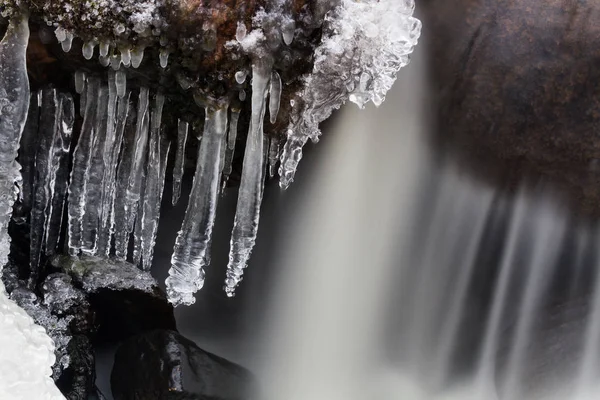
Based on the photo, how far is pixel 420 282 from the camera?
11.0 ft

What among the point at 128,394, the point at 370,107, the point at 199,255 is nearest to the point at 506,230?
the point at 370,107

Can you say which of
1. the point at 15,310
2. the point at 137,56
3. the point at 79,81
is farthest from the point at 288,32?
the point at 15,310

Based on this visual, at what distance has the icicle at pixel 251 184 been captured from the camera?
6.86 feet

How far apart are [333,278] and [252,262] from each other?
0.56 meters

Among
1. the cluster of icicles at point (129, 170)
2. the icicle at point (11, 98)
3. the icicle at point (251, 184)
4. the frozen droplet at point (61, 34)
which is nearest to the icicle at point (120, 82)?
the cluster of icicles at point (129, 170)

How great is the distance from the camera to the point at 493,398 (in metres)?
3.33

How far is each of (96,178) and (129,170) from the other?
0.16 metres

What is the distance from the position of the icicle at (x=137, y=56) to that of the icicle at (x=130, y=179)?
31 cm

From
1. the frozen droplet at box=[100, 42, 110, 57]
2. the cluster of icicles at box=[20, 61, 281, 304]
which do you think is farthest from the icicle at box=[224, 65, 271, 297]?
the frozen droplet at box=[100, 42, 110, 57]

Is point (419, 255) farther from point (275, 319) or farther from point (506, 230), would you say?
point (275, 319)

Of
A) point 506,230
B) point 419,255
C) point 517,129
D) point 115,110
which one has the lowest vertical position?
point 419,255

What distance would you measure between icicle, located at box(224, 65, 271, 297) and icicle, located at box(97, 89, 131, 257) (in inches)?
24.7

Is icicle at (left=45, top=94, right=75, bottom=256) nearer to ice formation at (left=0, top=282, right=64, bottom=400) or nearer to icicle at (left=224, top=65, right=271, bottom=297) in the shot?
ice formation at (left=0, top=282, right=64, bottom=400)

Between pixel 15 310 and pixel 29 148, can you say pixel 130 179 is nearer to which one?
pixel 29 148
